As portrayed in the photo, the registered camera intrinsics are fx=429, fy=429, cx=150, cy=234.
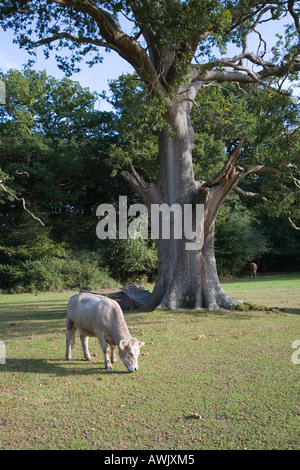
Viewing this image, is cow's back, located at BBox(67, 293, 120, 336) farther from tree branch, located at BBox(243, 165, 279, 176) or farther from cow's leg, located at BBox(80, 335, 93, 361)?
tree branch, located at BBox(243, 165, 279, 176)

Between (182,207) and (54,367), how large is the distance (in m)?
8.00

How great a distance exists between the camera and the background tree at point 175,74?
12875mm

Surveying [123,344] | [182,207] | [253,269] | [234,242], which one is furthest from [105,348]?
[253,269]

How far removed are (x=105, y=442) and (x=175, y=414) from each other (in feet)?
3.62

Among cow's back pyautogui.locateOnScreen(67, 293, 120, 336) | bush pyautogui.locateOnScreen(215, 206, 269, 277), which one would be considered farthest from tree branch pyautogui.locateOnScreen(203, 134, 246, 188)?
bush pyautogui.locateOnScreen(215, 206, 269, 277)

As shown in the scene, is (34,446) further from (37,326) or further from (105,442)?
(37,326)

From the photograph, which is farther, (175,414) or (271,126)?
(271,126)

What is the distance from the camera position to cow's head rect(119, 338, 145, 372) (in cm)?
709

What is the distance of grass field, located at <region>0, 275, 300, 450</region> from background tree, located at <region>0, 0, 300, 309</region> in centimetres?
359

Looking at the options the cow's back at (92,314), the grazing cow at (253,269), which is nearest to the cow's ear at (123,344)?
the cow's back at (92,314)

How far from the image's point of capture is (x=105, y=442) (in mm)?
4703

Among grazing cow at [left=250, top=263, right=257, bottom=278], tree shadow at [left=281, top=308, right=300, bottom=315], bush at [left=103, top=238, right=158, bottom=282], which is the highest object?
bush at [left=103, top=238, right=158, bottom=282]

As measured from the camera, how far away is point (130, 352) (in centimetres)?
713

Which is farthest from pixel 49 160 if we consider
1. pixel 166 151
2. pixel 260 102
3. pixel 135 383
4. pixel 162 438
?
pixel 162 438
